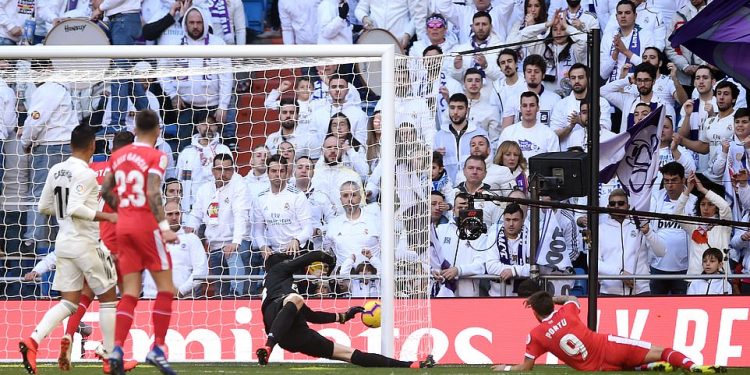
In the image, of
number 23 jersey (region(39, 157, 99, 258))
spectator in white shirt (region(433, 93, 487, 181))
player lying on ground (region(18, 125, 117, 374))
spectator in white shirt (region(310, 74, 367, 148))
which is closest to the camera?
number 23 jersey (region(39, 157, 99, 258))

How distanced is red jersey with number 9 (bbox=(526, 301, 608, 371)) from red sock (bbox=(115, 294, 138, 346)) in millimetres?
3596

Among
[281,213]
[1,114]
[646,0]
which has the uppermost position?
[646,0]

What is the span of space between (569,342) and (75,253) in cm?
398

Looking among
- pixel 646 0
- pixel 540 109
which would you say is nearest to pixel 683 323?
pixel 540 109

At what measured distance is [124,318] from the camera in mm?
8578

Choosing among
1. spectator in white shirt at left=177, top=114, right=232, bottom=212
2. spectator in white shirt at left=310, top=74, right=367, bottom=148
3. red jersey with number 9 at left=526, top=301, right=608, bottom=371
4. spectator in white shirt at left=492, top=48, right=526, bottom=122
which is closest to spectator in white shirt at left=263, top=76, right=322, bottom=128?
spectator in white shirt at left=310, top=74, right=367, bottom=148

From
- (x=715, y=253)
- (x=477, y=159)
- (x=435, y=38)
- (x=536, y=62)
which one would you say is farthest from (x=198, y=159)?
(x=715, y=253)

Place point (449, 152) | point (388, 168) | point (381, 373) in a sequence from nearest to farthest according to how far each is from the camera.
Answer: point (381, 373)
point (388, 168)
point (449, 152)

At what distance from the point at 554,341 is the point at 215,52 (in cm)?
411

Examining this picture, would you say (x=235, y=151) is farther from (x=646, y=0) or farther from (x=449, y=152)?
(x=646, y=0)

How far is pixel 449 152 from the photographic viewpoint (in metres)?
15.2

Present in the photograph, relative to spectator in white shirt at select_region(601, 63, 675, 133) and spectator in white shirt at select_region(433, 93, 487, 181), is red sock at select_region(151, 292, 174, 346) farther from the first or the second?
spectator in white shirt at select_region(601, 63, 675, 133)

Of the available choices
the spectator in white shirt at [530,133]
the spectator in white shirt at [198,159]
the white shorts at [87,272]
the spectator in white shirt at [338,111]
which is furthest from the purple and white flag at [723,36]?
the white shorts at [87,272]

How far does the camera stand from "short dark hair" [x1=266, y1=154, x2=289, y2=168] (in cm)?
1440
